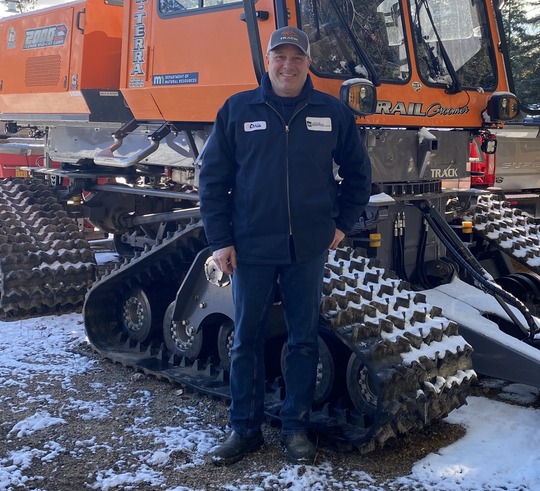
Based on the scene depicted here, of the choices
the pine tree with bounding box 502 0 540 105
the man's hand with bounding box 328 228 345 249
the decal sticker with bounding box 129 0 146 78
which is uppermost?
the pine tree with bounding box 502 0 540 105

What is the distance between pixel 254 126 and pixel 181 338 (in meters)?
2.03

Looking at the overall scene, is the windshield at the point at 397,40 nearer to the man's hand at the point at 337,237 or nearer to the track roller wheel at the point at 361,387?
the man's hand at the point at 337,237

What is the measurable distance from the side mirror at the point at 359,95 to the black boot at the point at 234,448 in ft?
6.21

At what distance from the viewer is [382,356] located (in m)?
4.05

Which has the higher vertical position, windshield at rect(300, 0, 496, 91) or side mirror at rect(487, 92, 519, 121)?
windshield at rect(300, 0, 496, 91)

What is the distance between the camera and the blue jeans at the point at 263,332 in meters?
3.99

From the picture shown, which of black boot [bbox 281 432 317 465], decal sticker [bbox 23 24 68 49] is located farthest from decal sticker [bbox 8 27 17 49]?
black boot [bbox 281 432 317 465]

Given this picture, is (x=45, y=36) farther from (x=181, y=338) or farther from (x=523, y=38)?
(x=523, y=38)

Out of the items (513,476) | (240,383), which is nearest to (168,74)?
(240,383)

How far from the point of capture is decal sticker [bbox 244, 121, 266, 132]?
3.85m

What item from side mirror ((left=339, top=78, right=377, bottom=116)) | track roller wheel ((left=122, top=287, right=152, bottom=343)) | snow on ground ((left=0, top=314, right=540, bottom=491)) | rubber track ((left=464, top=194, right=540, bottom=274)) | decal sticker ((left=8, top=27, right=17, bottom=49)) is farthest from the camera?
decal sticker ((left=8, top=27, right=17, bottom=49))

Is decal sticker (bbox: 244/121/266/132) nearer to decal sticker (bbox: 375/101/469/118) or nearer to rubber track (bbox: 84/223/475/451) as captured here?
rubber track (bbox: 84/223/475/451)

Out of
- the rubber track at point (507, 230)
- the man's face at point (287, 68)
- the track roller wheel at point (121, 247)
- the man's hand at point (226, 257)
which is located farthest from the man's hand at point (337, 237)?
the track roller wheel at point (121, 247)

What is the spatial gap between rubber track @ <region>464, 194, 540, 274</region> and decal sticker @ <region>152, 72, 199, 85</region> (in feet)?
7.98
